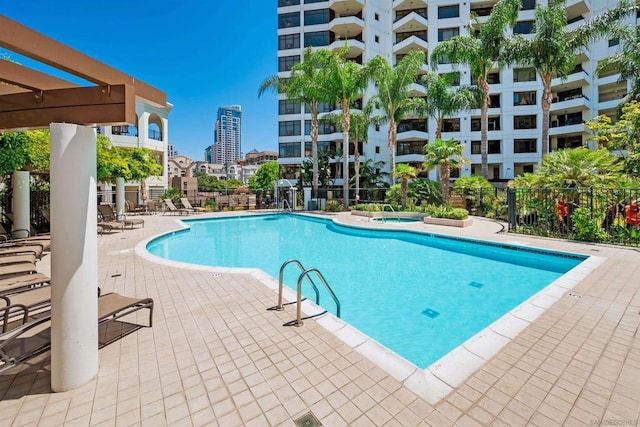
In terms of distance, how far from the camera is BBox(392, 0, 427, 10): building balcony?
111 feet

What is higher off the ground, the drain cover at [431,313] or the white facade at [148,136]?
the white facade at [148,136]

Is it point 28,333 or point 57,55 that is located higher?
point 57,55

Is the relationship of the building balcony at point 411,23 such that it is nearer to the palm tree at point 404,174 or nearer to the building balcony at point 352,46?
Answer: the building balcony at point 352,46

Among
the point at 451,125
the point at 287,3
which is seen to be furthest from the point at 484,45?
the point at 287,3

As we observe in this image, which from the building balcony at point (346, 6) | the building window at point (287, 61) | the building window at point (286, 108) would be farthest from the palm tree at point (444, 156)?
the building balcony at point (346, 6)

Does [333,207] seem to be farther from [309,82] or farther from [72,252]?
[72,252]

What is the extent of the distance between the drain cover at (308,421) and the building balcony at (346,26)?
37784 millimetres

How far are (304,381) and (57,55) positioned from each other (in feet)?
11.0

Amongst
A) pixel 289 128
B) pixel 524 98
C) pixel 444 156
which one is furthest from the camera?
pixel 289 128

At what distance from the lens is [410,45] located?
3350 cm

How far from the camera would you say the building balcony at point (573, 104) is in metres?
28.5

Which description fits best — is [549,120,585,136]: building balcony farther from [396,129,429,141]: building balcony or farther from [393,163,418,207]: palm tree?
[393,163,418,207]: palm tree

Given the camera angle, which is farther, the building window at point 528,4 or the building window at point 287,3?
the building window at point 287,3

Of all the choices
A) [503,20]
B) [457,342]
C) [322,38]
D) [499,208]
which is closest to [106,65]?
[457,342]
